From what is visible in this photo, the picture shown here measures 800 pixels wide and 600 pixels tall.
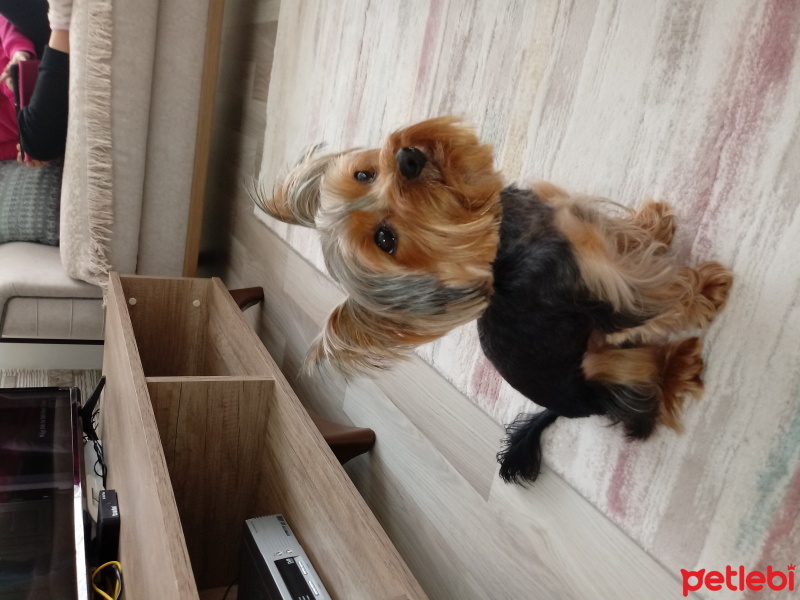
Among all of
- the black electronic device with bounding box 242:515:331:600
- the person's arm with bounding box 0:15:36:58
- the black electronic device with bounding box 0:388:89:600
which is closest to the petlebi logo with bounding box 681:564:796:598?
the black electronic device with bounding box 242:515:331:600

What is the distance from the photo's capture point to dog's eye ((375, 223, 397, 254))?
1.64 feet

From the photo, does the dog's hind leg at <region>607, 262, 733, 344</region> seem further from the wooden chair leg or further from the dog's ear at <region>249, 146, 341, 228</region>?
the wooden chair leg

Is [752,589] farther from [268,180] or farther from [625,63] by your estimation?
[268,180]

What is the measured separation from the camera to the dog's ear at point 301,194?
0.62 m

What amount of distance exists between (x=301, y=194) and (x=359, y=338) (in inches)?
7.1

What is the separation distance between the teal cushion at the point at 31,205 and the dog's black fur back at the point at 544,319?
1975mm

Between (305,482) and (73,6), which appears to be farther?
(73,6)

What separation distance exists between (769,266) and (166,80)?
1738 millimetres

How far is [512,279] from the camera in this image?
52 centimetres

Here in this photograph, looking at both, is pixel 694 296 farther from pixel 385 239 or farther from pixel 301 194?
pixel 301 194

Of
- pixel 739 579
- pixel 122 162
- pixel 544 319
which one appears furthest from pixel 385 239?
pixel 122 162

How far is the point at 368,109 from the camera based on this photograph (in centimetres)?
119

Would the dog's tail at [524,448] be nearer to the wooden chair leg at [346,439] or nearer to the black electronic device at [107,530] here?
the wooden chair leg at [346,439]

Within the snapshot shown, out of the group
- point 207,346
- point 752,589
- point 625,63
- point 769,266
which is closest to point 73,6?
point 207,346
